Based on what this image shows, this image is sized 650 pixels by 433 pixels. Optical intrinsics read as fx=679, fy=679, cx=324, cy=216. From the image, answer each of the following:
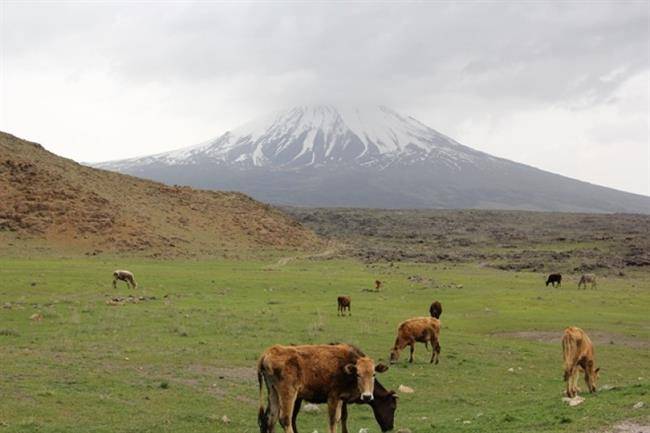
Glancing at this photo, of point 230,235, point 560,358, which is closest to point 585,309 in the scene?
point 560,358

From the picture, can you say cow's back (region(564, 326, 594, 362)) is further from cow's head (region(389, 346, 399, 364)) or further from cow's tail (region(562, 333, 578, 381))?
cow's head (region(389, 346, 399, 364))

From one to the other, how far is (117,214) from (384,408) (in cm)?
6296

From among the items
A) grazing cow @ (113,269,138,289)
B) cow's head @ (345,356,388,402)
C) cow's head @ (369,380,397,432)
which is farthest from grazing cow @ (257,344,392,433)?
grazing cow @ (113,269,138,289)

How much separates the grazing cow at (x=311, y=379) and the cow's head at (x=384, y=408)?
0.95m

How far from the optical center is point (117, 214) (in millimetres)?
71938

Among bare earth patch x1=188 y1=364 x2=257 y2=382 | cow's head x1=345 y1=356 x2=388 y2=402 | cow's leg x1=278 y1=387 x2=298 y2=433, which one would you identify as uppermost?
cow's head x1=345 y1=356 x2=388 y2=402

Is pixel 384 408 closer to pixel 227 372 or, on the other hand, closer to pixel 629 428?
pixel 629 428

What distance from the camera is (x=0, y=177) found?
72.1 m

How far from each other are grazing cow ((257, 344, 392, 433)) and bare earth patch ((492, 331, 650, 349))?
17.9 meters

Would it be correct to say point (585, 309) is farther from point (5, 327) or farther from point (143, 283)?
point (5, 327)

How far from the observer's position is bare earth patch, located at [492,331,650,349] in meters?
28.0

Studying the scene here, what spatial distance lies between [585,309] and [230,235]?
49323 millimetres

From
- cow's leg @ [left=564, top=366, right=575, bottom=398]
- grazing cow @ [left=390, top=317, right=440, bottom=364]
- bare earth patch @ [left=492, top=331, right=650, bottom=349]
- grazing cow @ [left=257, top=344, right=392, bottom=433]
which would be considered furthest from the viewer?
bare earth patch @ [left=492, top=331, right=650, bottom=349]

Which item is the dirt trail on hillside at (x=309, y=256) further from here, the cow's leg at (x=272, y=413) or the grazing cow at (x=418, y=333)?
the cow's leg at (x=272, y=413)
